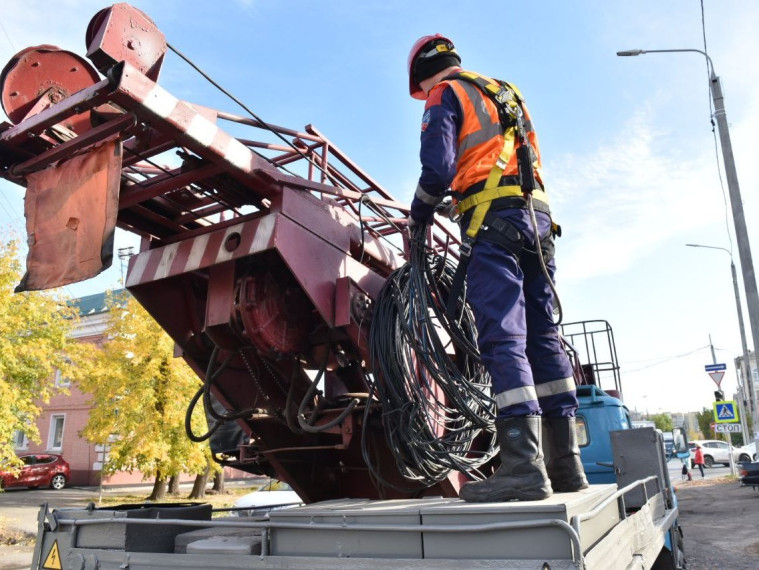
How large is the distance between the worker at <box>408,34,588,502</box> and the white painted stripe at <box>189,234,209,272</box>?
1261mm

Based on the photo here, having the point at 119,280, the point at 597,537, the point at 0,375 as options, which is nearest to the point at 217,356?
the point at 597,537

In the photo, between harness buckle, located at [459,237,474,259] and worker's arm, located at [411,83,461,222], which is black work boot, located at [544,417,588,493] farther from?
worker's arm, located at [411,83,461,222]

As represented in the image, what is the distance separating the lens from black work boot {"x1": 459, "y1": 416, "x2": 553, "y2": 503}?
2.30 meters

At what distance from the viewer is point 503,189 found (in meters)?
2.81

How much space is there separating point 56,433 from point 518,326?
30.0 meters

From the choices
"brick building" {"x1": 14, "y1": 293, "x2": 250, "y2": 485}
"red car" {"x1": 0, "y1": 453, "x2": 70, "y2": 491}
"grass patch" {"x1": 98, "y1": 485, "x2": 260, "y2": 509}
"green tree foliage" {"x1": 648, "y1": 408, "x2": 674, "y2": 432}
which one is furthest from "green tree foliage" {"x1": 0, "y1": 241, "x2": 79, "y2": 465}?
"green tree foliage" {"x1": 648, "y1": 408, "x2": 674, "y2": 432}

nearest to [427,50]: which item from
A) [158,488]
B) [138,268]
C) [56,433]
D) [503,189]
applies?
[503,189]

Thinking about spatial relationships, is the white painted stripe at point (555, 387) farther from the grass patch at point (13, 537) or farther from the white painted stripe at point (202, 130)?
the grass patch at point (13, 537)

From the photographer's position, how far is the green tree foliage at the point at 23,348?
10.4m

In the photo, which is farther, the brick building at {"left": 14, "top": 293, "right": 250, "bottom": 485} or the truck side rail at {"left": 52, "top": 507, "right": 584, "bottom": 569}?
the brick building at {"left": 14, "top": 293, "right": 250, "bottom": 485}

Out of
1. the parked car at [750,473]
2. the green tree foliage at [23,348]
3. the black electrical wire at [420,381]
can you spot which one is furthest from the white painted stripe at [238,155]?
the parked car at [750,473]

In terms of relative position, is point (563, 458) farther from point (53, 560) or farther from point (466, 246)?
point (53, 560)

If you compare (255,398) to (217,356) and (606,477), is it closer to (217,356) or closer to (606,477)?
(217,356)

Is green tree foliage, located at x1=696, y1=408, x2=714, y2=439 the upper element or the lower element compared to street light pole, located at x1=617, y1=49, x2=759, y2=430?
lower
